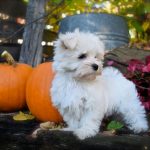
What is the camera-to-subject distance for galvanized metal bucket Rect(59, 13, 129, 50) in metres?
4.79

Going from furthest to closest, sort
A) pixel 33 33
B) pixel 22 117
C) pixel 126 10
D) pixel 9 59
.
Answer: pixel 126 10, pixel 33 33, pixel 9 59, pixel 22 117

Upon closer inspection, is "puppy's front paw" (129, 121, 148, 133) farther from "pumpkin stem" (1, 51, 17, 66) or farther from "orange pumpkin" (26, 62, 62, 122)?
"pumpkin stem" (1, 51, 17, 66)

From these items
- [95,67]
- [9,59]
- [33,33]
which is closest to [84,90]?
[95,67]

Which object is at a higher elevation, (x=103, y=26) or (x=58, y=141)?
(x=103, y=26)

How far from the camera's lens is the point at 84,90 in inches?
118

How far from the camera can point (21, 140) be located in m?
3.18

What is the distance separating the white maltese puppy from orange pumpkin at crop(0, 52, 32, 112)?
2.66 ft

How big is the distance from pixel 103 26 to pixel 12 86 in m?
1.54

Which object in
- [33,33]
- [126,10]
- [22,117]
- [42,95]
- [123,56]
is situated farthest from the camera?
[126,10]

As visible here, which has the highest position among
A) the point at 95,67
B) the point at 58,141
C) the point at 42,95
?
the point at 95,67

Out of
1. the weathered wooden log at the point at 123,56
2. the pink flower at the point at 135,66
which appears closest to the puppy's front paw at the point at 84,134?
the pink flower at the point at 135,66

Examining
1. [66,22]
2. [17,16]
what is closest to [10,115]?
[66,22]

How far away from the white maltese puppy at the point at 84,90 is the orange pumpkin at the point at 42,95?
1.18ft

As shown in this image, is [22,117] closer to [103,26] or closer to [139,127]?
[139,127]
